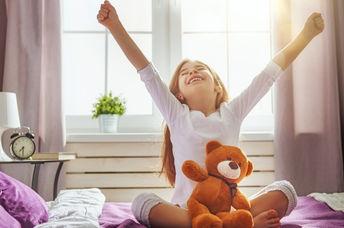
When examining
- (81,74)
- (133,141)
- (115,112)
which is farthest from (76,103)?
(133,141)

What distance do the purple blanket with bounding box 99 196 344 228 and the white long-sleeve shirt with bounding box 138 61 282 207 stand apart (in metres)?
0.22

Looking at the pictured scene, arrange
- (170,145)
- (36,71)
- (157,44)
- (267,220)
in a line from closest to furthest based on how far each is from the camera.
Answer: (267,220), (170,145), (36,71), (157,44)

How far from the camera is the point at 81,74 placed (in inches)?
93.7

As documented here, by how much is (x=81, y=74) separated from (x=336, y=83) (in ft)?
5.06

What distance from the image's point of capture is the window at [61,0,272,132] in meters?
2.36

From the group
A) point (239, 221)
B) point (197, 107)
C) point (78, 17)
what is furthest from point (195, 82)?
point (78, 17)

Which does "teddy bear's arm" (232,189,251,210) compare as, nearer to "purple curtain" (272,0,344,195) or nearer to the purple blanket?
the purple blanket

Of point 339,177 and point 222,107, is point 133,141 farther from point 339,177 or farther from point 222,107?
point 339,177

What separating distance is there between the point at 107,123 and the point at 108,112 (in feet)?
0.21

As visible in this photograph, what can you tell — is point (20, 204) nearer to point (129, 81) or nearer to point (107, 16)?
point (107, 16)

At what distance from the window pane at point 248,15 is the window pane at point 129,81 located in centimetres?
58

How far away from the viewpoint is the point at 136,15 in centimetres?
241

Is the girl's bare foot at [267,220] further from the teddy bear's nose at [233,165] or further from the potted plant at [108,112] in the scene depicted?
the potted plant at [108,112]

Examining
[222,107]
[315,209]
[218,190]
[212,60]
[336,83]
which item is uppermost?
[212,60]
